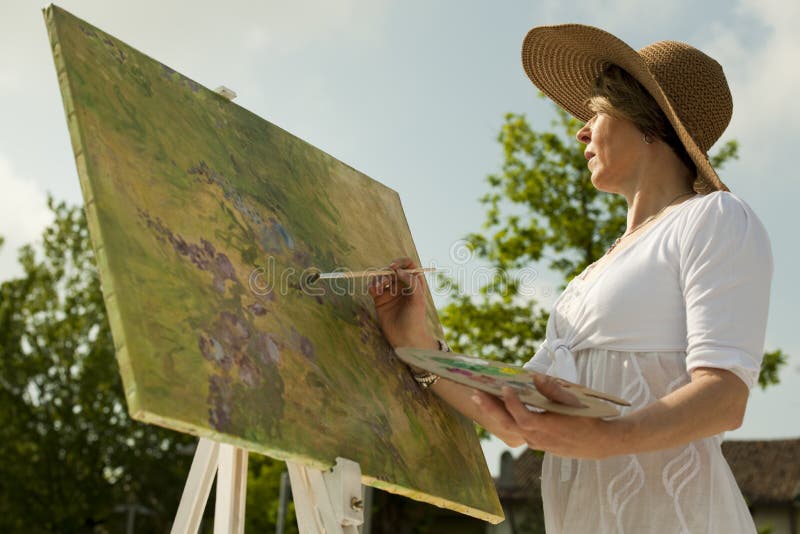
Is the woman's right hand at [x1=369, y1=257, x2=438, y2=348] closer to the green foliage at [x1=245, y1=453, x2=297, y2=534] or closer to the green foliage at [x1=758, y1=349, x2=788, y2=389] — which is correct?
the green foliage at [x1=758, y1=349, x2=788, y2=389]

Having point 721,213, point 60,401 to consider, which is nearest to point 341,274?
point 721,213

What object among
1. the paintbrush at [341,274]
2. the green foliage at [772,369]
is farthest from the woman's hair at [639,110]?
the green foliage at [772,369]

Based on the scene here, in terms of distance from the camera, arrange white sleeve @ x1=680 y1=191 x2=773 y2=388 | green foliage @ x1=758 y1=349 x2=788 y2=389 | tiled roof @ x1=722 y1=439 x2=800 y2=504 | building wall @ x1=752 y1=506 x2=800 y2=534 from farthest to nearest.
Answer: tiled roof @ x1=722 y1=439 x2=800 y2=504 → building wall @ x1=752 y1=506 x2=800 y2=534 → green foliage @ x1=758 y1=349 x2=788 y2=389 → white sleeve @ x1=680 y1=191 x2=773 y2=388

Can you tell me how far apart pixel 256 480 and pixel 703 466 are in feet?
77.4

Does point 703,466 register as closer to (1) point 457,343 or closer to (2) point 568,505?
(2) point 568,505

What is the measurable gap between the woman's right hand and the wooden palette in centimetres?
59

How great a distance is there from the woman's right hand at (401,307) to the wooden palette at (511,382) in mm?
592

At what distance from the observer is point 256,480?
24.6 metres

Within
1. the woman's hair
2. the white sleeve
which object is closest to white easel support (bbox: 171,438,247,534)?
the white sleeve

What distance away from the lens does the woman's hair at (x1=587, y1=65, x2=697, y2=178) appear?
240 centimetres

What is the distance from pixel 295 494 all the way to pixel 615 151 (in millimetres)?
1186

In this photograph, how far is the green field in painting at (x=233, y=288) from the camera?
6.19 ft

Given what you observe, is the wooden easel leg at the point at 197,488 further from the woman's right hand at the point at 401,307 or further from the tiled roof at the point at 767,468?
the tiled roof at the point at 767,468

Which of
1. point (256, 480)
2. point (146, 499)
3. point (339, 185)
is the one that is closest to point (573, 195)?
point (339, 185)
